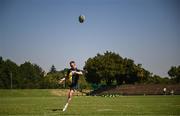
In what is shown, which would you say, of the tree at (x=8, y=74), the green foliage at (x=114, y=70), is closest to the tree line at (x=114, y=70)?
the green foliage at (x=114, y=70)

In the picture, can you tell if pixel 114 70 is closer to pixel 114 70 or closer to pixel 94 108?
pixel 114 70

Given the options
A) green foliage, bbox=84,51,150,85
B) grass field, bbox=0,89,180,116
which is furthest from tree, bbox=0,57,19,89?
grass field, bbox=0,89,180,116

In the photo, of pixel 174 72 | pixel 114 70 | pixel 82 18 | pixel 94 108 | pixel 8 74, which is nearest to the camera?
pixel 94 108

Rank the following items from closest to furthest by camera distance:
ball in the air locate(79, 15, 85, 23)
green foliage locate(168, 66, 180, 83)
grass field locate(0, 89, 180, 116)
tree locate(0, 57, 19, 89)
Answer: grass field locate(0, 89, 180, 116) → ball in the air locate(79, 15, 85, 23) → tree locate(0, 57, 19, 89) → green foliage locate(168, 66, 180, 83)

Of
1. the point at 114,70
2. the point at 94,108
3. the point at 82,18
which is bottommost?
the point at 94,108

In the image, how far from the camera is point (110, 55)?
11356 centimetres

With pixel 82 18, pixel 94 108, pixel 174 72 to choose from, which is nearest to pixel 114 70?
pixel 174 72

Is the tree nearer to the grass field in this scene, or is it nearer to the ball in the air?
the ball in the air

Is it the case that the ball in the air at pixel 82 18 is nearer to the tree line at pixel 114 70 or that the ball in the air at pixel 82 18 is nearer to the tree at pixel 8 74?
the tree line at pixel 114 70

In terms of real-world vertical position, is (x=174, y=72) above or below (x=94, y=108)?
above

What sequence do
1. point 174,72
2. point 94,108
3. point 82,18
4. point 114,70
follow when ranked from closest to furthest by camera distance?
point 94,108
point 82,18
point 114,70
point 174,72

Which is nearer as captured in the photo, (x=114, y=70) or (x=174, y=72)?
(x=114, y=70)

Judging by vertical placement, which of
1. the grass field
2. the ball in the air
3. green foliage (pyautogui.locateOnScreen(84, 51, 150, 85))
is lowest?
the grass field

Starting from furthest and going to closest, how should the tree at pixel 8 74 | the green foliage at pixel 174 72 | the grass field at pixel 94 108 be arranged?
the green foliage at pixel 174 72 < the tree at pixel 8 74 < the grass field at pixel 94 108
